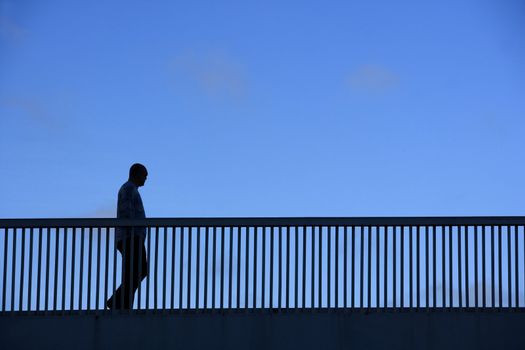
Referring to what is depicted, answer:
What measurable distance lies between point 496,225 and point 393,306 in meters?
1.71

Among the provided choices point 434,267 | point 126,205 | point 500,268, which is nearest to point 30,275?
point 126,205

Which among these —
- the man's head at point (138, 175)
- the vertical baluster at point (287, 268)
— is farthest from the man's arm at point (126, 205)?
the vertical baluster at point (287, 268)

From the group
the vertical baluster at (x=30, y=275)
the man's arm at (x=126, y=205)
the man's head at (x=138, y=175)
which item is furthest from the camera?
the man's head at (x=138, y=175)

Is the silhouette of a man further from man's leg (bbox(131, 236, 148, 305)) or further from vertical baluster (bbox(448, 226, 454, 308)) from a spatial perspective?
vertical baluster (bbox(448, 226, 454, 308))

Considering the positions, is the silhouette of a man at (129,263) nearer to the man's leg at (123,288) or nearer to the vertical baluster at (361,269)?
the man's leg at (123,288)

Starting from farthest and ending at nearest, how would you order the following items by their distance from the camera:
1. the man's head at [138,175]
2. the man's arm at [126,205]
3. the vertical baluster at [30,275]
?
1. the man's head at [138,175]
2. the man's arm at [126,205]
3. the vertical baluster at [30,275]

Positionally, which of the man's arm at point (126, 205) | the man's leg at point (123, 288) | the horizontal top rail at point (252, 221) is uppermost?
the man's arm at point (126, 205)

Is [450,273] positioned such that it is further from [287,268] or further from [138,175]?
[138,175]

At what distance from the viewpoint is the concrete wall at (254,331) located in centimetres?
1605

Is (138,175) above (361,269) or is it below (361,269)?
above

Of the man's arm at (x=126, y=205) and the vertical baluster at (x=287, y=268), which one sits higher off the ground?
the man's arm at (x=126, y=205)

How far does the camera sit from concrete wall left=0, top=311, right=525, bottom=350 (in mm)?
16047

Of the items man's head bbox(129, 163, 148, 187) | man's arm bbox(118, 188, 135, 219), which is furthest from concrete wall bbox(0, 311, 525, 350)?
man's head bbox(129, 163, 148, 187)

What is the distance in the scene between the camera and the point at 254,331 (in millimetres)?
16047
